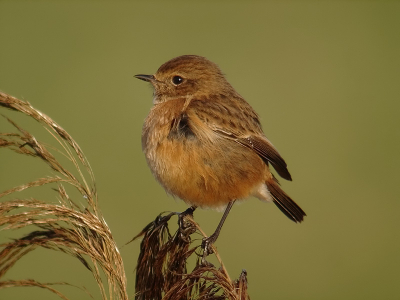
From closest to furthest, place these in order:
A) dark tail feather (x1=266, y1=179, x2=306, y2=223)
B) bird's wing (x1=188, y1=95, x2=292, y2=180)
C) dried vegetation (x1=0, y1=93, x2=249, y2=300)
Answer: dried vegetation (x1=0, y1=93, x2=249, y2=300) < bird's wing (x1=188, y1=95, x2=292, y2=180) < dark tail feather (x1=266, y1=179, x2=306, y2=223)

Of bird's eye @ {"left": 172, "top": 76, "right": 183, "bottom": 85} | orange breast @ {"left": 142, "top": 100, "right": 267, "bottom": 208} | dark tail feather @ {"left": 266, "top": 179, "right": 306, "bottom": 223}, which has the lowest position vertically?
dark tail feather @ {"left": 266, "top": 179, "right": 306, "bottom": 223}

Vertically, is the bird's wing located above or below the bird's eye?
below

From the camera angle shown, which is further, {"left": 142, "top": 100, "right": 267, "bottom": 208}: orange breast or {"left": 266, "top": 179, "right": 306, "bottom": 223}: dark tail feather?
{"left": 266, "top": 179, "right": 306, "bottom": 223}: dark tail feather

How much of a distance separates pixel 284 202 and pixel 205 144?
137 centimetres

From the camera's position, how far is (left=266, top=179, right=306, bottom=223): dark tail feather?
218 inches

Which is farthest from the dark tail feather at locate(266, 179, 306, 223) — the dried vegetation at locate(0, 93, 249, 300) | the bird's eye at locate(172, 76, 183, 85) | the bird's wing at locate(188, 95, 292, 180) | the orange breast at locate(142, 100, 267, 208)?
the dried vegetation at locate(0, 93, 249, 300)

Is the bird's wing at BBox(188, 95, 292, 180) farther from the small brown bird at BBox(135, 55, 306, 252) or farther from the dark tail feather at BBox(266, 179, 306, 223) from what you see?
the dark tail feather at BBox(266, 179, 306, 223)

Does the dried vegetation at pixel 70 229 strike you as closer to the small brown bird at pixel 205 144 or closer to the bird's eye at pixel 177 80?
the small brown bird at pixel 205 144

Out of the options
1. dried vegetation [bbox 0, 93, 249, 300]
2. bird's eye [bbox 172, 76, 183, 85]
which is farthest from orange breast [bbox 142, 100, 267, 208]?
dried vegetation [bbox 0, 93, 249, 300]

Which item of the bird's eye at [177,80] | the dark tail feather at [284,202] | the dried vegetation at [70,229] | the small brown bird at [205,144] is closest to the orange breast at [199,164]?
the small brown bird at [205,144]

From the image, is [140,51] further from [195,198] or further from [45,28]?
[195,198]

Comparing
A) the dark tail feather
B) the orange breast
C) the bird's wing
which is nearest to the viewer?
the orange breast

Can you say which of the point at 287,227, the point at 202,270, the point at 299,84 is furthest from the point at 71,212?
the point at 299,84

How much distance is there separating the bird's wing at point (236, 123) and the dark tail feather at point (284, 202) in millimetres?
277
